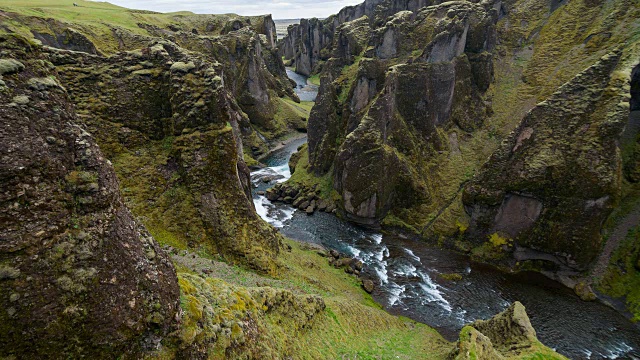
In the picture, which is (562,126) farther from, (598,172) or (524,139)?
(598,172)

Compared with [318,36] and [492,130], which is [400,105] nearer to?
[492,130]

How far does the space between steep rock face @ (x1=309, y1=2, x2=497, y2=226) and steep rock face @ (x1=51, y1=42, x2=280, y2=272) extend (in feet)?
106

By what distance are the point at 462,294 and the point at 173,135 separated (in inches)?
1438

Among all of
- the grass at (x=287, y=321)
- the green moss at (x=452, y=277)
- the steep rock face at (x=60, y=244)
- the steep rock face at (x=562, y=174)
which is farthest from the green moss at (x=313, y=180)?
the steep rock face at (x=60, y=244)

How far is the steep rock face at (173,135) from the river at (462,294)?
21296 mm

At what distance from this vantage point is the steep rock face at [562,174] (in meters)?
41.2

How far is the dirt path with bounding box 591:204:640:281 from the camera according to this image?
41500 mm

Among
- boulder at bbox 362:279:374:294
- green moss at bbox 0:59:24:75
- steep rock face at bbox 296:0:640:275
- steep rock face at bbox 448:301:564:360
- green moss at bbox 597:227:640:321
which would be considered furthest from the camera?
steep rock face at bbox 296:0:640:275

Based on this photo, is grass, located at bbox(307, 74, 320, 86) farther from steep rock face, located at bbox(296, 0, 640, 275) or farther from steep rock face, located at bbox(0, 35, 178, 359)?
steep rock face, located at bbox(0, 35, 178, 359)

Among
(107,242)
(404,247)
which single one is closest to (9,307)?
(107,242)

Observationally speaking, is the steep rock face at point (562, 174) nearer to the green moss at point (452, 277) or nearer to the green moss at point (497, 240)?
the green moss at point (497, 240)

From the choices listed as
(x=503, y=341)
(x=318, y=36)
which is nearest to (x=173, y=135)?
(x=503, y=341)

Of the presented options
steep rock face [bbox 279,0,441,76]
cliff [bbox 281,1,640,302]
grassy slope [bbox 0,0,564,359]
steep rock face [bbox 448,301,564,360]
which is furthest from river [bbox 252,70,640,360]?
steep rock face [bbox 279,0,441,76]

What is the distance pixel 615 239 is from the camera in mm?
42188
